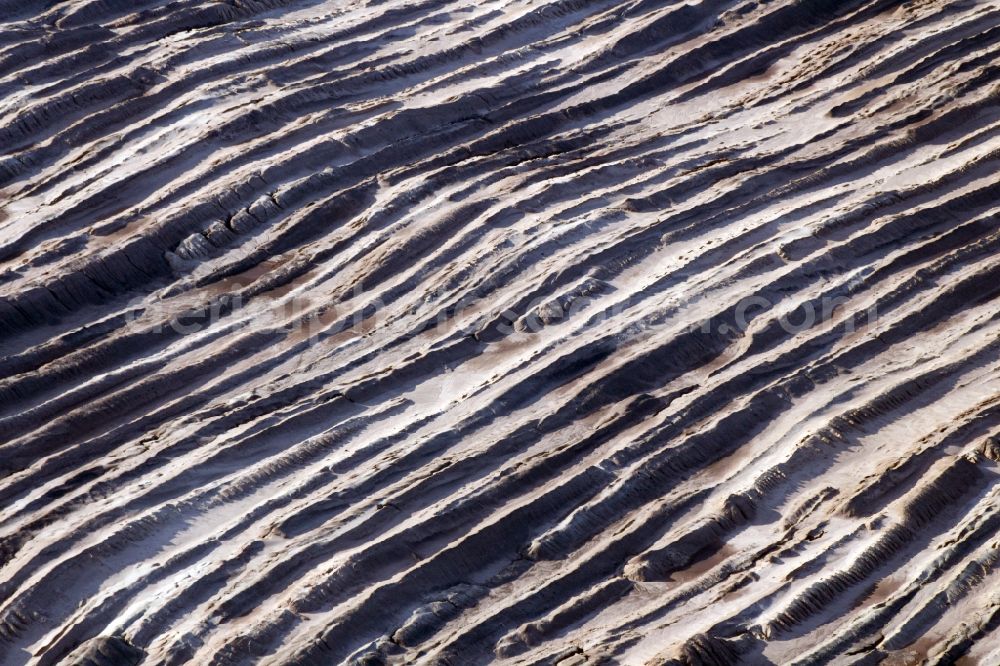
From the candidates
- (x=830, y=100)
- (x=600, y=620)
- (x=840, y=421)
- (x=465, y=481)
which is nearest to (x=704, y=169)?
(x=830, y=100)

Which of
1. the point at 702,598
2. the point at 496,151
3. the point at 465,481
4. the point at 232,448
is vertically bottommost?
the point at 702,598

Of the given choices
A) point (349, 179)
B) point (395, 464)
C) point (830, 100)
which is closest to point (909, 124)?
point (830, 100)

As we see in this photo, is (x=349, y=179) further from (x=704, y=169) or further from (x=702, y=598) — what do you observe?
(x=702, y=598)

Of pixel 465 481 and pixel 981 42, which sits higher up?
pixel 981 42

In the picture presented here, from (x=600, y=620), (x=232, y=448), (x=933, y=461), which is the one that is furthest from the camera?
(x=232, y=448)

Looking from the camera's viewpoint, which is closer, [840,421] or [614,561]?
[614,561]

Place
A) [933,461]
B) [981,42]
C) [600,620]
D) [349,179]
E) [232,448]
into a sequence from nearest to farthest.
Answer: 1. [600,620]
2. [933,461]
3. [232,448]
4. [349,179]
5. [981,42]

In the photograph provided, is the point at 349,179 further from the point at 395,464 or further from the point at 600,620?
the point at 600,620
